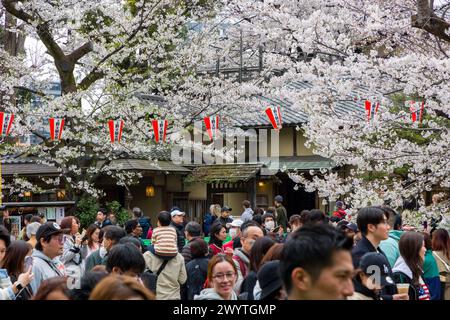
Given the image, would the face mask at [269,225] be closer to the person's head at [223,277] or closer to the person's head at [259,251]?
the person's head at [259,251]

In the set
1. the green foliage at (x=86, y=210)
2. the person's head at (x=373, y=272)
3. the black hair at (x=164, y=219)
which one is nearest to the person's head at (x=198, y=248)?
the black hair at (x=164, y=219)

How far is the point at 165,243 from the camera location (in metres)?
7.57

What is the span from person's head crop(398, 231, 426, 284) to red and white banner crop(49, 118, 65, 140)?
37.8ft

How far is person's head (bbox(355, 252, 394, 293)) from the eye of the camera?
5.02m

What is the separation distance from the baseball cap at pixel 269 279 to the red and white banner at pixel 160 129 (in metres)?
12.8

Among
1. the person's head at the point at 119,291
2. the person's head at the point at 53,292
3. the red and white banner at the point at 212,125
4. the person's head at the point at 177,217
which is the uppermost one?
the red and white banner at the point at 212,125

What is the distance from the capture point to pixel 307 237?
3.29 metres

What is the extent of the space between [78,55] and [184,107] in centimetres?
394

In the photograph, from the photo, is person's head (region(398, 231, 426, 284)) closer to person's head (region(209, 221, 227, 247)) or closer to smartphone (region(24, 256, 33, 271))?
person's head (region(209, 221, 227, 247))

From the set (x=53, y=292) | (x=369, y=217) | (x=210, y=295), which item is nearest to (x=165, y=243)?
(x=210, y=295)

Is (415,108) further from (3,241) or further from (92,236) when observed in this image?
(3,241)

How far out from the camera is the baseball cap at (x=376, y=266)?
17.3 ft

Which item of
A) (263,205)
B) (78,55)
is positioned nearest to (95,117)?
(78,55)

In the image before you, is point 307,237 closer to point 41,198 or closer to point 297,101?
point 297,101
